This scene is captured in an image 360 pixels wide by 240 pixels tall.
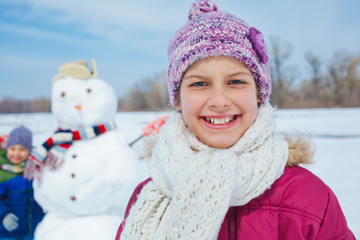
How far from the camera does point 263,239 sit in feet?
3.73

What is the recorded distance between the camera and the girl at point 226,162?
111 cm

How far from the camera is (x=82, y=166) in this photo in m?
2.92

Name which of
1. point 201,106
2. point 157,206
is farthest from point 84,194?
point 201,106

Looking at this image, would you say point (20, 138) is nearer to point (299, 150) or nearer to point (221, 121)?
point (221, 121)

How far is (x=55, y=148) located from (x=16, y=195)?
776mm

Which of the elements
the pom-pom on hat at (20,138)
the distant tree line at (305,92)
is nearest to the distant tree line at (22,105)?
the distant tree line at (305,92)

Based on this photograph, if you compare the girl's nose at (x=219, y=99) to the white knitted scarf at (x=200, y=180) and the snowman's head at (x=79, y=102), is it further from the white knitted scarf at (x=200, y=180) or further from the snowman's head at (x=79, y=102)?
the snowman's head at (x=79, y=102)

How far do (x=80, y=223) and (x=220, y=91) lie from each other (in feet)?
7.82

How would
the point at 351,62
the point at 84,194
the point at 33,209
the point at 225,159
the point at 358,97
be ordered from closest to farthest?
the point at 225,159, the point at 84,194, the point at 33,209, the point at 358,97, the point at 351,62

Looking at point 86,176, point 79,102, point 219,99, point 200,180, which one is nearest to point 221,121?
point 219,99

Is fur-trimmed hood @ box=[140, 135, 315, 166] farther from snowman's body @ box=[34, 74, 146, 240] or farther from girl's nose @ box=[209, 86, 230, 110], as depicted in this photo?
snowman's body @ box=[34, 74, 146, 240]

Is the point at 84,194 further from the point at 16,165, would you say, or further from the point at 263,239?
the point at 263,239

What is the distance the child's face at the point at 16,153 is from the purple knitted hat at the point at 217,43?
275 cm

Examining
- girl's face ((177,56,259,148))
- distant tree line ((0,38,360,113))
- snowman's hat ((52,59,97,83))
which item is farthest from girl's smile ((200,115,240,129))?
distant tree line ((0,38,360,113))
